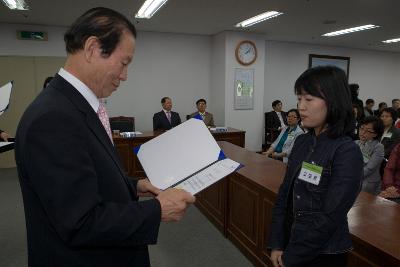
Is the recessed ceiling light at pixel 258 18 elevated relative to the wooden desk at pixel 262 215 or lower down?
elevated

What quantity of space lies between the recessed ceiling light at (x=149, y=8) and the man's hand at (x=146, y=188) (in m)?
3.81

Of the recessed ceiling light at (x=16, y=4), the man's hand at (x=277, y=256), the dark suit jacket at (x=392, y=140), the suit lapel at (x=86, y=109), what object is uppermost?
the recessed ceiling light at (x=16, y=4)

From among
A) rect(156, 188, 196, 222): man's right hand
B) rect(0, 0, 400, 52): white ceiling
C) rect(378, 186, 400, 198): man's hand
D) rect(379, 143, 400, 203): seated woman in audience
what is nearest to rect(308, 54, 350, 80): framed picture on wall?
rect(0, 0, 400, 52): white ceiling

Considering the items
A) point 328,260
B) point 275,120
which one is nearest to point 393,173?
point 328,260

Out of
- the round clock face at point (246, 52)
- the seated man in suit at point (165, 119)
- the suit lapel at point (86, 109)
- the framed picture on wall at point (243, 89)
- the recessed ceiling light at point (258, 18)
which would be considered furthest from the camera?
the framed picture on wall at point (243, 89)

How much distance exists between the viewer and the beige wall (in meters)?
5.62

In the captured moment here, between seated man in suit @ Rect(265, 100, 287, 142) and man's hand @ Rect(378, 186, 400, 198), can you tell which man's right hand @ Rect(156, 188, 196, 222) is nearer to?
man's hand @ Rect(378, 186, 400, 198)

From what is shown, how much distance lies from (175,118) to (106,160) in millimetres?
5135

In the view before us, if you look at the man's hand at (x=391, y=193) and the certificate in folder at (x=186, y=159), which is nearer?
the certificate in folder at (x=186, y=159)

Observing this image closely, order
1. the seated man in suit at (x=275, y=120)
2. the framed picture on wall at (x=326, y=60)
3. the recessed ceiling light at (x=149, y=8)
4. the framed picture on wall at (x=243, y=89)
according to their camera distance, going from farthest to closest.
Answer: the framed picture on wall at (x=326, y=60), the seated man in suit at (x=275, y=120), the framed picture on wall at (x=243, y=89), the recessed ceiling light at (x=149, y=8)

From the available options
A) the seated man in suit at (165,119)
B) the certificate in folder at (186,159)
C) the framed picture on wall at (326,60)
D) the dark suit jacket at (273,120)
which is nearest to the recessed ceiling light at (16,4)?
the seated man in suit at (165,119)

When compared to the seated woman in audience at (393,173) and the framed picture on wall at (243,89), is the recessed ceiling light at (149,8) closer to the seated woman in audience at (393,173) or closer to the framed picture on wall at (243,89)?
the framed picture on wall at (243,89)

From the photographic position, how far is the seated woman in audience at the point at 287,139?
3.88 m

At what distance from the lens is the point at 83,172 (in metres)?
0.67
